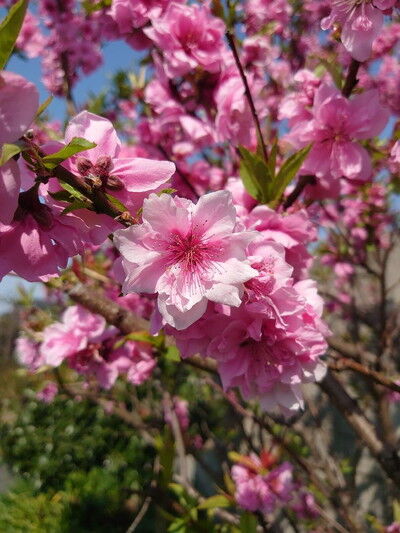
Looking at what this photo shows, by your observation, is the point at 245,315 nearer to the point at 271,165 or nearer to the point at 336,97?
the point at 271,165

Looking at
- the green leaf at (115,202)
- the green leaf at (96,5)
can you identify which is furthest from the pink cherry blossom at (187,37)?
the green leaf at (115,202)

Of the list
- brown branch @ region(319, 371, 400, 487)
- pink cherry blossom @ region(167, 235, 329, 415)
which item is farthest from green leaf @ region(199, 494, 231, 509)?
pink cherry blossom @ region(167, 235, 329, 415)

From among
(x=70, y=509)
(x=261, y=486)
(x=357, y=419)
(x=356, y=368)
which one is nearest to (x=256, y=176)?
(x=356, y=368)

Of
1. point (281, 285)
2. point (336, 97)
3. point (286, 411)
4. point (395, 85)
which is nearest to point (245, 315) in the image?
point (281, 285)

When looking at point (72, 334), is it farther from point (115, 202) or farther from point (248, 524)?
point (115, 202)

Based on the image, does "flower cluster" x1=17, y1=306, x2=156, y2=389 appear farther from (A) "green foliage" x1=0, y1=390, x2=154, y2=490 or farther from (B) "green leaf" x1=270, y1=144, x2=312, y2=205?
(A) "green foliage" x1=0, y1=390, x2=154, y2=490

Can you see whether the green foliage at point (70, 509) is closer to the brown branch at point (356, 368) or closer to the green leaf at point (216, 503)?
the green leaf at point (216, 503)

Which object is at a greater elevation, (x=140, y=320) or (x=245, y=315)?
(x=245, y=315)
